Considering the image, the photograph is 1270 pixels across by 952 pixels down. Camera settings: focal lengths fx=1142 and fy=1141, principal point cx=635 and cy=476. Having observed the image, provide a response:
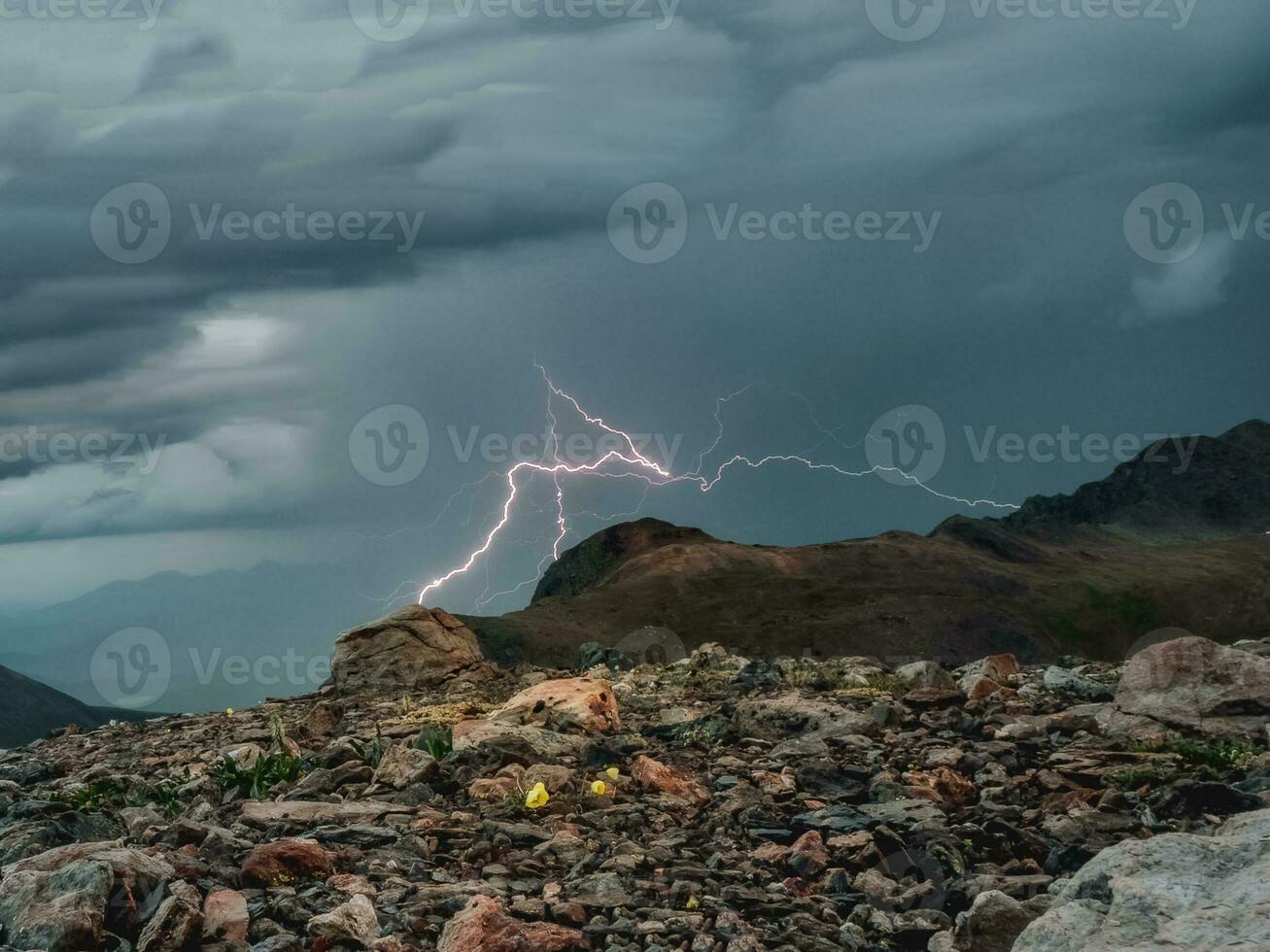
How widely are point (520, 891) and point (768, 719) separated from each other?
688 centimetres

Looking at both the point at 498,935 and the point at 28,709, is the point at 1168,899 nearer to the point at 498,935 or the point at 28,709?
the point at 498,935

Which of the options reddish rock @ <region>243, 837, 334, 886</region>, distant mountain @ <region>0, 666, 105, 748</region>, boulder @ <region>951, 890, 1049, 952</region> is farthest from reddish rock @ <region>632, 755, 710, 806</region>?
distant mountain @ <region>0, 666, 105, 748</region>

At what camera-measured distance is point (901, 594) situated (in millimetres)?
94625

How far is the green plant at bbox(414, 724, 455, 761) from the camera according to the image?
14680 millimetres

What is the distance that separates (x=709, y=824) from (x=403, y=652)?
1703 cm

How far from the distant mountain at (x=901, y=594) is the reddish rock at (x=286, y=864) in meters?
52.9

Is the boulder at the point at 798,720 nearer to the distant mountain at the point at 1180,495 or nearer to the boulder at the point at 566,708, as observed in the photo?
the boulder at the point at 566,708

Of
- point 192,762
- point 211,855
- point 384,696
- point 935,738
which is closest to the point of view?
point 211,855

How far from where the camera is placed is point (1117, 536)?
158 metres

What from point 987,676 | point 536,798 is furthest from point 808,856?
point 987,676

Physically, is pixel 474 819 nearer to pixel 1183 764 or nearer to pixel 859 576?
pixel 1183 764

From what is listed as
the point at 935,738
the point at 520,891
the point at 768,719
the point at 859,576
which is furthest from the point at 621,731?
the point at 859,576

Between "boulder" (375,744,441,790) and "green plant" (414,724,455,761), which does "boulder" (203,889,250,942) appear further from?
"green plant" (414,724,455,761)

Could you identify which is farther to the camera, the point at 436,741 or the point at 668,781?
the point at 436,741
